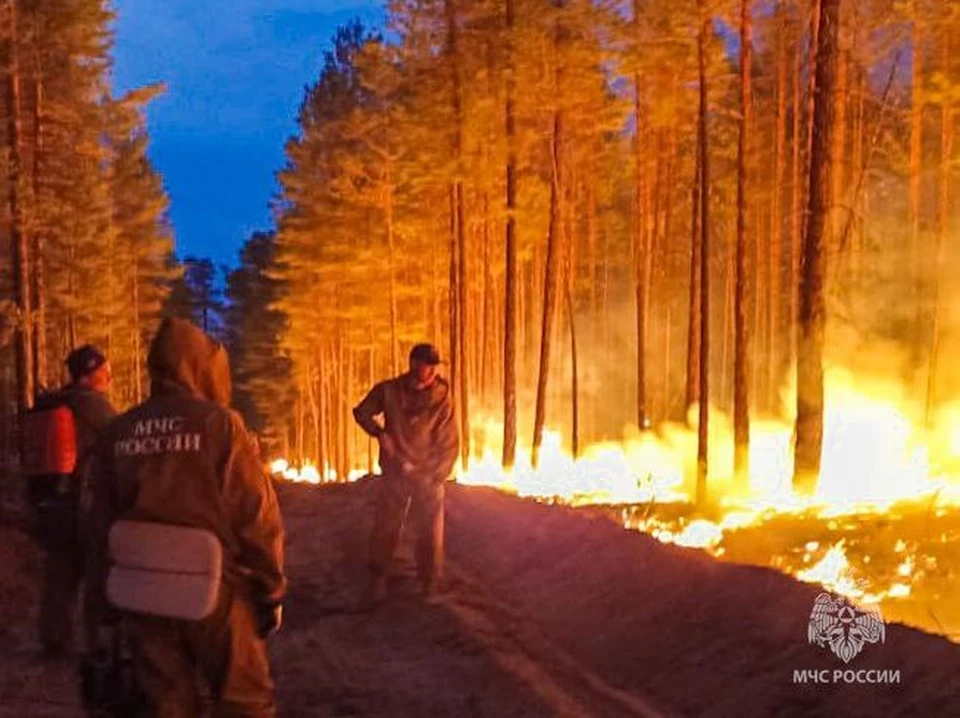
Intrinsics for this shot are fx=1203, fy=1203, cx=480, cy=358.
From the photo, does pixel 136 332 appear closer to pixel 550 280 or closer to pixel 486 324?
pixel 486 324

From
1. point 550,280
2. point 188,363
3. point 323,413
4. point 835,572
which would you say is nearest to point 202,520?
point 188,363

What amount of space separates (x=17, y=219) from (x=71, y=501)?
20.4m

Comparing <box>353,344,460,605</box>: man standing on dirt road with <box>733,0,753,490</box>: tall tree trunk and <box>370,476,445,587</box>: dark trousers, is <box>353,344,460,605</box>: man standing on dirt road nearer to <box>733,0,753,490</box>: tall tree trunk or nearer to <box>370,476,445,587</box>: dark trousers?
<box>370,476,445,587</box>: dark trousers

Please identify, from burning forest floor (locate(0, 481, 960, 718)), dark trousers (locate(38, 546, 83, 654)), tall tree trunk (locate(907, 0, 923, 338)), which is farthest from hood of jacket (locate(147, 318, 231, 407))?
tall tree trunk (locate(907, 0, 923, 338))

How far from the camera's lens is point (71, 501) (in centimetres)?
827

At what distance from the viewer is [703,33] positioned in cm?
2338

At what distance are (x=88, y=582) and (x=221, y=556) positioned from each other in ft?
2.33

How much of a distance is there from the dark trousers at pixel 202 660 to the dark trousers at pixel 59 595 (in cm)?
439

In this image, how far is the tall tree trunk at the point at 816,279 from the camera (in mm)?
16453

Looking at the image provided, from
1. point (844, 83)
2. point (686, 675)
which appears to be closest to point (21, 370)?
point (844, 83)

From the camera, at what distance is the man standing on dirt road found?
10172 mm

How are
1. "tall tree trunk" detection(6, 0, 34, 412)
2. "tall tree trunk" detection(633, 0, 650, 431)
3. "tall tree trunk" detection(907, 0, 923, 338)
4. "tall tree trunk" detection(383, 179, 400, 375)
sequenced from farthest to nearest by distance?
"tall tree trunk" detection(383, 179, 400, 375) < "tall tree trunk" detection(633, 0, 650, 431) < "tall tree trunk" detection(907, 0, 923, 338) < "tall tree trunk" detection(6, 0, 34, 412)

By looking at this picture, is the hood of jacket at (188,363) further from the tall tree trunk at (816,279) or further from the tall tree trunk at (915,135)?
the tall tree trunk at (915,135)

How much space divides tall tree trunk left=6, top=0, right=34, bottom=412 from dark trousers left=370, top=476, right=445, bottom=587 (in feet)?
57.9
